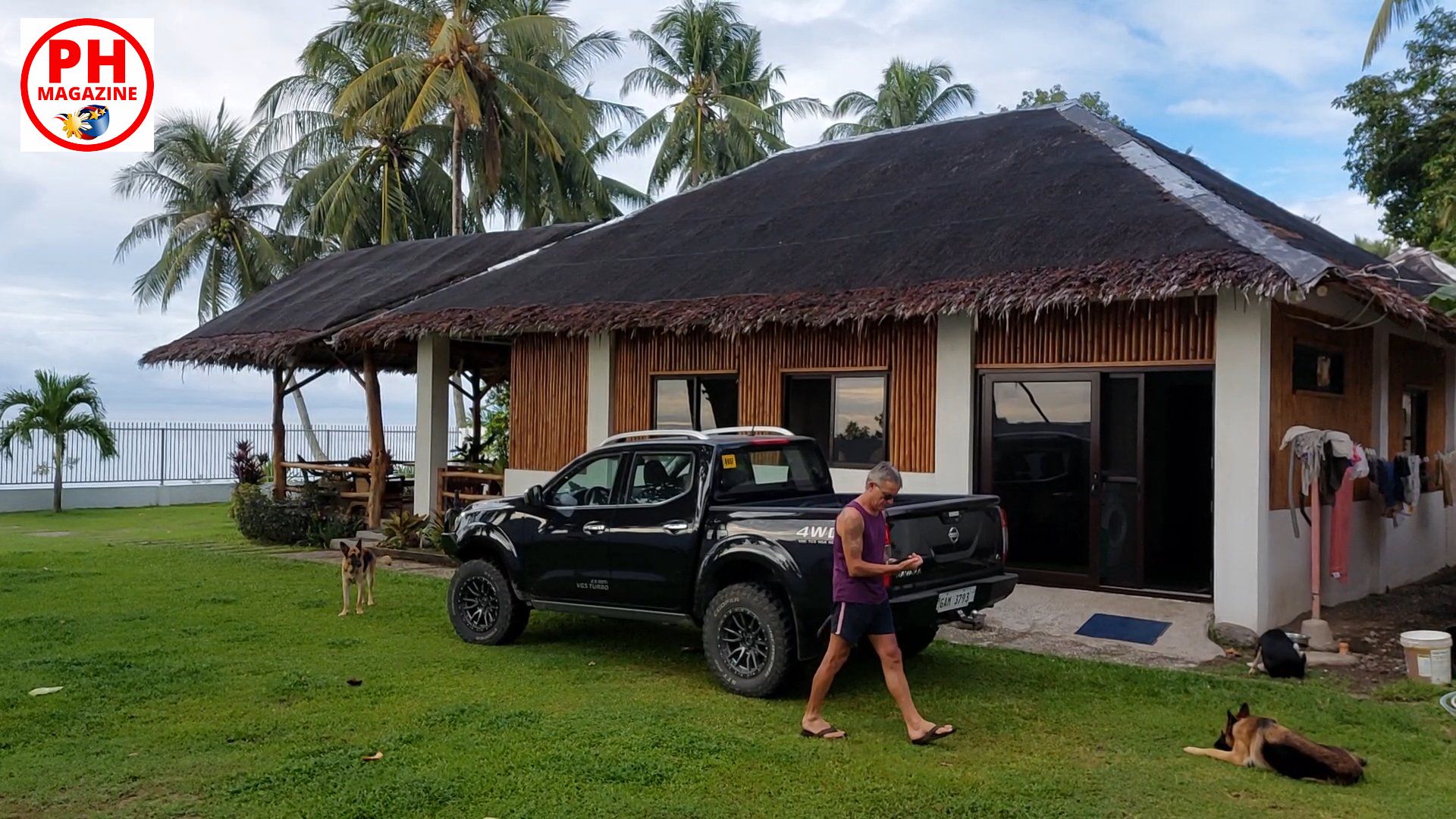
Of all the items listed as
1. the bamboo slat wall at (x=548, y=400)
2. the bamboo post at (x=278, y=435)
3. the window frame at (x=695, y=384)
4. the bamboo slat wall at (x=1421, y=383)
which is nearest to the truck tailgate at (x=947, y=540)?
the window frame at (x=695, y=384)

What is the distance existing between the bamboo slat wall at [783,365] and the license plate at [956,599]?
3769 millimetres

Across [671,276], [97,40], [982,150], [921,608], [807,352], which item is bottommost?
[921,608]

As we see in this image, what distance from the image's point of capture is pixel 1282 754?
5.61 m

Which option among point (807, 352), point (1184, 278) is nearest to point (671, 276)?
point (807, 352)

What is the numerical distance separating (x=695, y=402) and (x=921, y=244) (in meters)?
3.20

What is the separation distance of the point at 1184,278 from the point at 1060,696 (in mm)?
3555

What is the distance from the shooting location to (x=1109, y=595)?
10141 mm

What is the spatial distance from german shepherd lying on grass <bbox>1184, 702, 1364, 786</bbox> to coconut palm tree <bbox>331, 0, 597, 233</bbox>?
2473 centimetres

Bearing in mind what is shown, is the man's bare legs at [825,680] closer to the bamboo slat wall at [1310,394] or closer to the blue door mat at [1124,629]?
the blue door mat at [1124,629]

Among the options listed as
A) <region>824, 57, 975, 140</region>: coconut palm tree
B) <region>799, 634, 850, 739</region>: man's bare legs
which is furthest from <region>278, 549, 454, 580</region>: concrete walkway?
<region>824, 57, 975, 140</region>: coconut palm tree

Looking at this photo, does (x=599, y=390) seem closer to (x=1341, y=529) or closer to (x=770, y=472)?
(x=770, y=472)

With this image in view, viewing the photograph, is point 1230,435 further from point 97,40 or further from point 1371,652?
point 97,40

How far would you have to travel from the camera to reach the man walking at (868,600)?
6082 millimetres

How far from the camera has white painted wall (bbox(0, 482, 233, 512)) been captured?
78.1 ft
